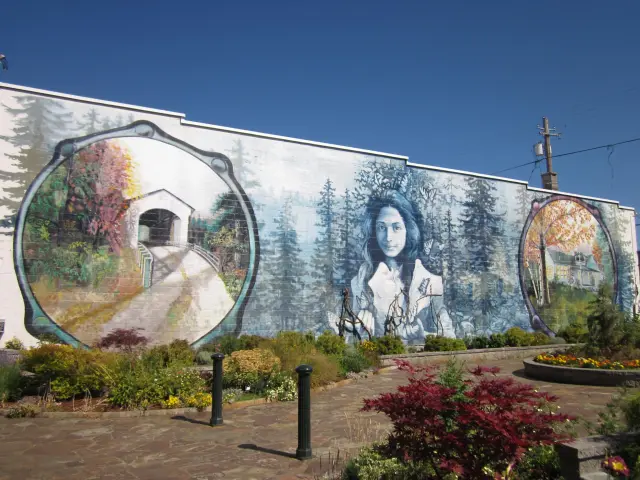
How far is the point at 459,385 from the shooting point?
5.44 meters

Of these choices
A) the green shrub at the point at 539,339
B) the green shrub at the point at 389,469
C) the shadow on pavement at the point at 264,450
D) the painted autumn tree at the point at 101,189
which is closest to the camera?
the green shrub at the point at 389,469

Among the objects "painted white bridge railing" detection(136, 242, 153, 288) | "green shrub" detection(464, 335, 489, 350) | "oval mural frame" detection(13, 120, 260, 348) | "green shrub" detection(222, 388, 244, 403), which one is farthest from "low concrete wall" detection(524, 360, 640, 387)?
"painted white bridge railing" detection(136, 242, 153, 288)

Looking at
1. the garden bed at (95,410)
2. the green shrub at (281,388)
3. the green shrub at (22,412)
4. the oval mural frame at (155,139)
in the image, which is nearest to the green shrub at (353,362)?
the green shrub at (281,388)

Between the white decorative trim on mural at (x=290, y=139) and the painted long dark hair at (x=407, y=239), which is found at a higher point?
the white decorative trim on mural at (x=290, y=139)

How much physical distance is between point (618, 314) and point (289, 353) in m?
9.07

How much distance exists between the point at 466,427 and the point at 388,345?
556 inches

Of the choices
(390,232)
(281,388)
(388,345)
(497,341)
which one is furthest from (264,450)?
(497,341)

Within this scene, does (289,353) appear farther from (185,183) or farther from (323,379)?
(185,183)

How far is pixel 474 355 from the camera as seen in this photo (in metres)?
19.3

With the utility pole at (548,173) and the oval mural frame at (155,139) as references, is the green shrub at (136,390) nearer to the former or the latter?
the oval mural frame at (155,139)

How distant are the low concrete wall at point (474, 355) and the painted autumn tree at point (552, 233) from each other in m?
4.15

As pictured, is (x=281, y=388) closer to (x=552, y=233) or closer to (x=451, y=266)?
(x=451, y=266)

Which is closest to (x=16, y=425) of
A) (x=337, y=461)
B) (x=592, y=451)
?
(x=337, y=461)

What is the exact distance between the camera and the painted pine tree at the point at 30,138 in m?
14.8
